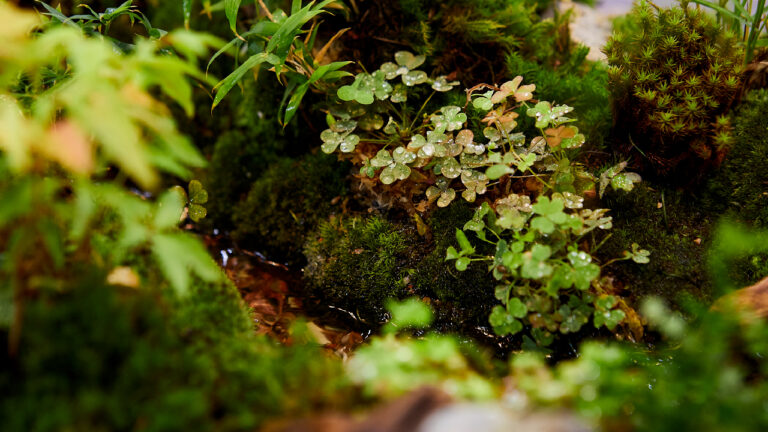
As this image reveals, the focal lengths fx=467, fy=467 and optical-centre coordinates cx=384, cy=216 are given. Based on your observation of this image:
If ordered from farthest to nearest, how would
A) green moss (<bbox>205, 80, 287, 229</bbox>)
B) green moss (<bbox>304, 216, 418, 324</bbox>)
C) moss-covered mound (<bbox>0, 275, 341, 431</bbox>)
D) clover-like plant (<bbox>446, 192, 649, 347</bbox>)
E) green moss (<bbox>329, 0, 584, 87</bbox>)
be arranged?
green moss (<bbox>205, 80, 287, 229</bbox>) < green moss (<bbox>329, 0, 584, 87</bbox>) < green moss (<bbox>304, 216, 418, 324</bbox>) < clover-like plant (<bbox>446, 192, 649, 347</bbox>) < moss-covered mound (<bbox>0, 275, 341, 431</bbox>)

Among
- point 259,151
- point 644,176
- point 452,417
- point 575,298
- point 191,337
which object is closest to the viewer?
point 452,417

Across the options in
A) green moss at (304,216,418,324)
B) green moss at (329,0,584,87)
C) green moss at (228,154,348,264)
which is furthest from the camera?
green moss at (228,154,348,264)

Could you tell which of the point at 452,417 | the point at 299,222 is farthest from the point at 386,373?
the point at 299,222

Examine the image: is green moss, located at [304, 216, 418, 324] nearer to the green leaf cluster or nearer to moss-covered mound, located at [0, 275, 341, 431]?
the green leaf cluster

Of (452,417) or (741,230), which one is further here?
(741,230)

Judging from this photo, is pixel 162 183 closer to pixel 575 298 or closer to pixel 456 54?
pixel 456 54

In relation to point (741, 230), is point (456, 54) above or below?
above

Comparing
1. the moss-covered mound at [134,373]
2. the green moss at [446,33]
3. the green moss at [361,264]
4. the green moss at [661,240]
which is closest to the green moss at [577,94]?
the green moss at [446,33]

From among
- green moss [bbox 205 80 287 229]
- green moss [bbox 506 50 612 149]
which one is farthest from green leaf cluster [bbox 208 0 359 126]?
green moss [bbox 506 50 612 149]
